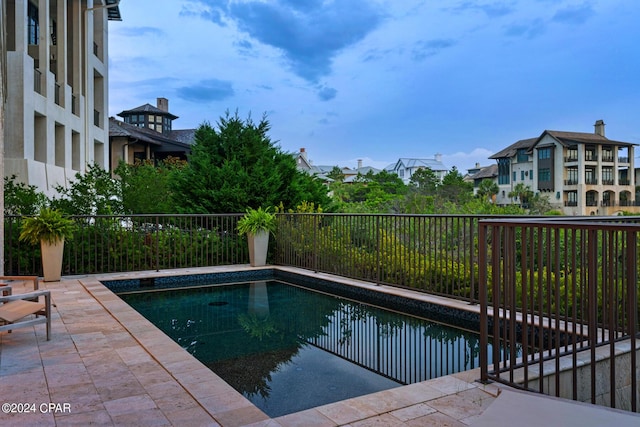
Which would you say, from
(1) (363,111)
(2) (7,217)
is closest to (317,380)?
(2) (7,217)

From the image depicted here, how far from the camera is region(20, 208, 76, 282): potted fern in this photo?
710 cm

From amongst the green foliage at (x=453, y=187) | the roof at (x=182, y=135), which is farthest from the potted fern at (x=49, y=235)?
the green foliage at (x=453, y=187)

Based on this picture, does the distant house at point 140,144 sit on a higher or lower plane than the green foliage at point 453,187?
higher

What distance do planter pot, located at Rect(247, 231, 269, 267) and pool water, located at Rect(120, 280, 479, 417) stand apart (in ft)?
6.65

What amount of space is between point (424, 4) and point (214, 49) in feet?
28.7

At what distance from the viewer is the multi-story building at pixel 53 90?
1117 centimetres

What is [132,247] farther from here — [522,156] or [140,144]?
[522,156]

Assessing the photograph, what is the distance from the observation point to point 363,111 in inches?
1364

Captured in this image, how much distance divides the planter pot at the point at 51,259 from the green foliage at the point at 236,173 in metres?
4.05

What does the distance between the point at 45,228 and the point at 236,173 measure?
470 cm

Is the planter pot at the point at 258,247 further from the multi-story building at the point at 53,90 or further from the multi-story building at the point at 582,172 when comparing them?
the multi-story building at the point at 582,172

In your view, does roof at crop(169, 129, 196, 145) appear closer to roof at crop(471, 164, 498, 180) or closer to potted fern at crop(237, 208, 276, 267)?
potted fern at crop(237, 208, 276, 267)

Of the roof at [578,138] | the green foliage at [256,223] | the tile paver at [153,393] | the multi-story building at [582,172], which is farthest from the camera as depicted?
the multi-story building at [582,172]

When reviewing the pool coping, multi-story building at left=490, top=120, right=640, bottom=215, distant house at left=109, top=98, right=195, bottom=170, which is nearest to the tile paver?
the pool coping
